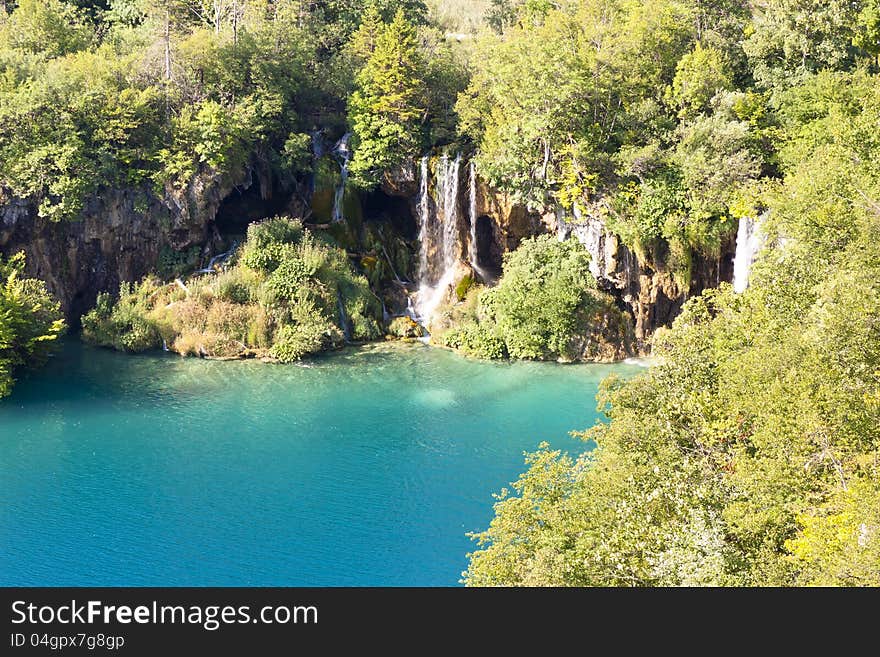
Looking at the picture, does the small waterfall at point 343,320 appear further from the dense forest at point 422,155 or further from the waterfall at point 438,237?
the waterfall at point 438,237

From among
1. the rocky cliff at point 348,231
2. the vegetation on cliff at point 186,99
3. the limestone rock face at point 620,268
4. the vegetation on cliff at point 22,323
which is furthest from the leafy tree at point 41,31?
the limestone rock face at point 620,268

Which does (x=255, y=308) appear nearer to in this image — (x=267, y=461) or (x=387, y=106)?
(x=387, y=106)

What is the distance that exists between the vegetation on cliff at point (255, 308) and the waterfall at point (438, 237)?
10.5 feet

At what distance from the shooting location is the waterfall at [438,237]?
3947cm

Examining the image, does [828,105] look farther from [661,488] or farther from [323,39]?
[323,39]

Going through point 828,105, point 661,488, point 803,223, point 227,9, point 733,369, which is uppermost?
point 227,9

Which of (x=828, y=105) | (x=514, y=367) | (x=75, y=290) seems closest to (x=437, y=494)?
(x=514, y=367)

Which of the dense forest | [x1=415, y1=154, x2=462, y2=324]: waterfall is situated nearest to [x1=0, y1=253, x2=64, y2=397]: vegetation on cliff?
the dense forest

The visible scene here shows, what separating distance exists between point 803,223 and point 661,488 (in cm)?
1024

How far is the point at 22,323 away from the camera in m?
31.9

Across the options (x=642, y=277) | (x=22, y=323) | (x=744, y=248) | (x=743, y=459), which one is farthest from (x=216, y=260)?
(x=743, y=459)

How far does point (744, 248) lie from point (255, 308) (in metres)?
21.6

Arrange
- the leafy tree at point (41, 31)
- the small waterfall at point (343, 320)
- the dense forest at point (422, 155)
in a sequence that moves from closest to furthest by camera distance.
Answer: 1. the dense forest at point (422, 155)
2. the small waterfall at point (343, 320)
3. the leafy tree at point (41, 31)

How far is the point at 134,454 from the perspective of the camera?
84.8ft
